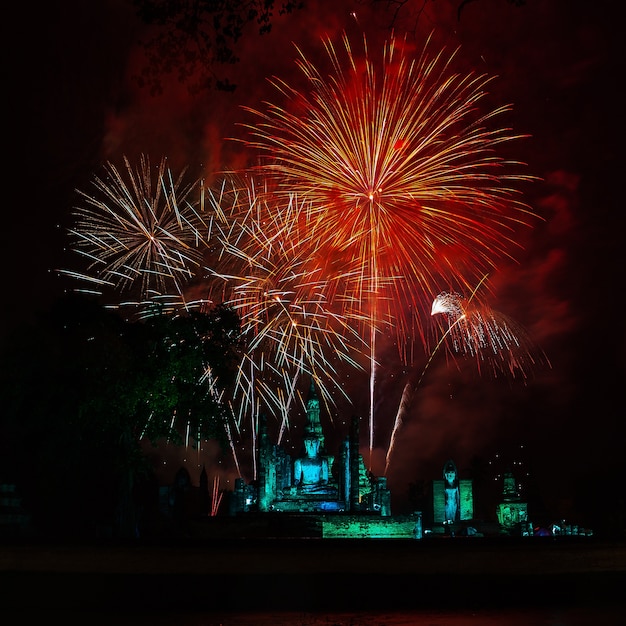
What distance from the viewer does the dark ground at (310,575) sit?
18.0m

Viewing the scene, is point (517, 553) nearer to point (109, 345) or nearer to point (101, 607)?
point (101, 607)

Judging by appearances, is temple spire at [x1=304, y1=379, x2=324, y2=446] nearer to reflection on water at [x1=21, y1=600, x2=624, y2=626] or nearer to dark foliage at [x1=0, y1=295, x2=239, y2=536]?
dark foliage at [x1=0, y1=295, x2=239, y2=536]

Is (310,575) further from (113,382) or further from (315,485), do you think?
(315,485)

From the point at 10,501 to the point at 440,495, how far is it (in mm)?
35545

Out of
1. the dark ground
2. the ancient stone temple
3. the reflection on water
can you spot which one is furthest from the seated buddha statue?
the reflection on water

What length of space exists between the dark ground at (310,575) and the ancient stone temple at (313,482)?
3262cm

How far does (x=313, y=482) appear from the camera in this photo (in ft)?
202

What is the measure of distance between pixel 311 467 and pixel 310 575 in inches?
1737

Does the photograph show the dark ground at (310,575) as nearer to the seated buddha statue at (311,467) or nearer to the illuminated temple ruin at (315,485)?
the illuminated temple ruin at (315,485)

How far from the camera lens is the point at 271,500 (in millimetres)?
58812

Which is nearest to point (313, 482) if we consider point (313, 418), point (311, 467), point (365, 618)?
point (311, 467)

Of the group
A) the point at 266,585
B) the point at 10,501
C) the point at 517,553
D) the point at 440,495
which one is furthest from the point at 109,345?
the point at 440,495

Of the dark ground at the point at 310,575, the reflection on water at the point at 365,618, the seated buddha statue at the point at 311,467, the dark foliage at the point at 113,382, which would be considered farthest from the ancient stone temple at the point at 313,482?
the reflection on water at the point at 365,618

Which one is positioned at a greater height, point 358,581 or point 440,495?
point 440,495
